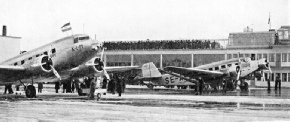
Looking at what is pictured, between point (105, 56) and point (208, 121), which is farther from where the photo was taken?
point (105, 56)

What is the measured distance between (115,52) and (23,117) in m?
49.6

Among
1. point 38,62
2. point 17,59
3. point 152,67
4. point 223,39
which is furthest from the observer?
point 223,39

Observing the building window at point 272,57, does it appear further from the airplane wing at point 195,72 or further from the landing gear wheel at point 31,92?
the landing gear wheel at point 31,92

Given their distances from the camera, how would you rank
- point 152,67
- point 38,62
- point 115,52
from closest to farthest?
point 38,62 < point 152,67 < point 115,52

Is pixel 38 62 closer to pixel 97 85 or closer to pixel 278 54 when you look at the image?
pixel 97 85

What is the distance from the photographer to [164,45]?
59.3 meters

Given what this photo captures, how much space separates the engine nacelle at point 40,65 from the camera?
2248cm

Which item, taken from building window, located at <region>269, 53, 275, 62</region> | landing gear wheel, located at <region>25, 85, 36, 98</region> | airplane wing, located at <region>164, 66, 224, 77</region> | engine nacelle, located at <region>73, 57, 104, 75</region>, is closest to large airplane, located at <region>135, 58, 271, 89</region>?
airplane wing, located at <region>164, 66, 224, 77</region>

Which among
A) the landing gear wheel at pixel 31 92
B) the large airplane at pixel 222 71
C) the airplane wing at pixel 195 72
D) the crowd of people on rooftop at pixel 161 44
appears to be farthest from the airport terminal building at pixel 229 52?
the landing gear wheel at pixel 31 92

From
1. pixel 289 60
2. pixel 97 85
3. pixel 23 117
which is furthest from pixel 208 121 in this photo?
pixel 289 60

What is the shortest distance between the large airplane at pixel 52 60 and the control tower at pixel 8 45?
21785 millimetres

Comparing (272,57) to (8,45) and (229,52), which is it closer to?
(229,52)

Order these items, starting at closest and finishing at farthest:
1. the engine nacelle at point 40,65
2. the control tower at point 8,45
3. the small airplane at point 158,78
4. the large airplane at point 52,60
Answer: the engine nacelle at point 40,65 < the large airplane at point 52,60 < the small airplane at point 158,78 < the control tower at point 8,45

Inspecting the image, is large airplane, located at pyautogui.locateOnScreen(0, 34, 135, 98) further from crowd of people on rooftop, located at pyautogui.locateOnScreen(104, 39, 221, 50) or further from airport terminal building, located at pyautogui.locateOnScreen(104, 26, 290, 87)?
crowd of people on rooftop, located at pyautogui.locateOnScreen(104, 39, 221, 50)
